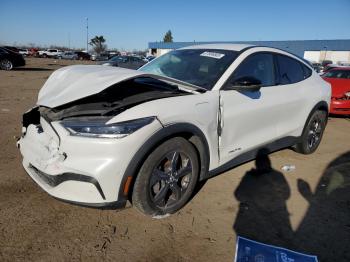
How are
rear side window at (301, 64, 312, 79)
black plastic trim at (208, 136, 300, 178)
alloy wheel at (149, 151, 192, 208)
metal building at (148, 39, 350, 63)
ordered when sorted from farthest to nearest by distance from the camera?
metal building at (148, 39, 350, 63) → rear side window at (301, 64, 312, 79) → black plastic trim at (208, 136, 300, 178) → alloy wheel at (149, 151, 192, 208)

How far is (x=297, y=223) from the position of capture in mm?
3246

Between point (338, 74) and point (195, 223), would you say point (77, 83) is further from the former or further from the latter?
point (338, 74)

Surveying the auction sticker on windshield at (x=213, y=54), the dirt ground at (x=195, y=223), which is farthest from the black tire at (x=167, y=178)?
the auction sticker on windshield at (x=213, y=54)

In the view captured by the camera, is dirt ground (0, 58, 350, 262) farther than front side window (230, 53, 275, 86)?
No

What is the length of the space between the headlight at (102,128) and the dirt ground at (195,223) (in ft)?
3.04

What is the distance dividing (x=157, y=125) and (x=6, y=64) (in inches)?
773

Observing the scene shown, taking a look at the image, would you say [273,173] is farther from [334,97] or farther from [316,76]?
[334,97]

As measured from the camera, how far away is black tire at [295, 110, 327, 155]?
5.05 meters

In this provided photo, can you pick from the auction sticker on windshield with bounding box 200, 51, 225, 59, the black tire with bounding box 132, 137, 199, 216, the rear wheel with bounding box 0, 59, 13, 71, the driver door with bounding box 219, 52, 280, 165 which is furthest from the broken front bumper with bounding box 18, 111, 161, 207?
the rear wheel with bounding box 0, 59, 13, 71

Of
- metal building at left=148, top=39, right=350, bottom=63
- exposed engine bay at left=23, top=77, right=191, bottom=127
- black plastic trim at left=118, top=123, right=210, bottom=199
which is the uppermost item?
metal building at left=148, top=39, right=350, bottom=63

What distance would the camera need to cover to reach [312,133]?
17.4 feet

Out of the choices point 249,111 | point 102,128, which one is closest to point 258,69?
point 249,111

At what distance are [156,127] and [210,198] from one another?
1.31 m

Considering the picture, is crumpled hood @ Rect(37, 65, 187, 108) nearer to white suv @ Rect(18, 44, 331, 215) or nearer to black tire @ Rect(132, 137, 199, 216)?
white suv @ Rect(18, 44, 331, 215)
